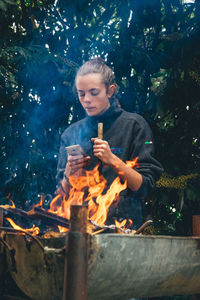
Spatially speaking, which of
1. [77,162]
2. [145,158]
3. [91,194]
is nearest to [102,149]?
[77,162]

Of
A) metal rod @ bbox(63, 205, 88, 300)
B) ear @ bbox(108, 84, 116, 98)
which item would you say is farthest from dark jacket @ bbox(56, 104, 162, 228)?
metal rod @ bbox(63, 205, 88, 300)

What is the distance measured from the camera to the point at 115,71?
4.49 meters

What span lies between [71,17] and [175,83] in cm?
153

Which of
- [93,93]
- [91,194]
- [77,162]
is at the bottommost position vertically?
[91,194]

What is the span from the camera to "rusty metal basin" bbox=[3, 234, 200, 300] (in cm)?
188

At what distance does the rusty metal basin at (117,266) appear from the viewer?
74.0 inches

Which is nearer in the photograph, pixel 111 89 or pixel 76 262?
pixel 76 262

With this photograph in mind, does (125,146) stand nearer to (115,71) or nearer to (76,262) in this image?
(76,262)

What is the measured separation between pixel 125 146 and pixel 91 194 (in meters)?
0.51

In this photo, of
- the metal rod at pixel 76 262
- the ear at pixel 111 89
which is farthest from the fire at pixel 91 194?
the metal rod at pixel 76 262

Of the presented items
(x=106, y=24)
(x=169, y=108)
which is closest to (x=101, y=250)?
(x=169, y=108)

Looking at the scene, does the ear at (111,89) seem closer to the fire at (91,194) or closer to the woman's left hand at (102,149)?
the fire at (91,194)

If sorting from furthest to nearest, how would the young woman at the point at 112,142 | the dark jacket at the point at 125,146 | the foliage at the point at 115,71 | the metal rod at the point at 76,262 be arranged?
1. the foliage at the point at 115,71
2. the dark jacket at the point at 125,146
3. the young woman at the point at 112,142
4. the metal rod at the point at 76,262

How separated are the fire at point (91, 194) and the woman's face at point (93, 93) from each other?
54cm
